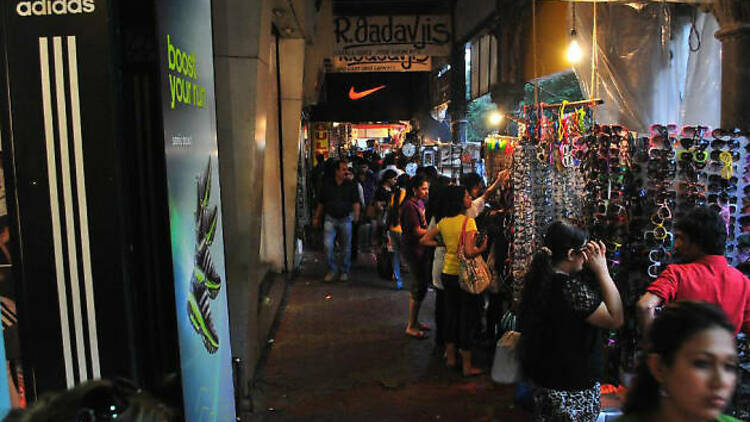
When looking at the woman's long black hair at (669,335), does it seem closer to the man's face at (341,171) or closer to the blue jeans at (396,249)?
the blue jeans at (396,249)

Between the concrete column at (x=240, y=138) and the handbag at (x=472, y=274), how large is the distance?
1.86m

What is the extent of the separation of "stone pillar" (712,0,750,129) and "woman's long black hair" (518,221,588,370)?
10.6ft

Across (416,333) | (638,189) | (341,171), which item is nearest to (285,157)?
(341,171)

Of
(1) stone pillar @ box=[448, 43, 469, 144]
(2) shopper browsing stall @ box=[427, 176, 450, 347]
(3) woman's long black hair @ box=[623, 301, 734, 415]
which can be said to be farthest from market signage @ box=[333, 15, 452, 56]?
(3) woman's long black hair @ box=[623, 301, 734, 415]

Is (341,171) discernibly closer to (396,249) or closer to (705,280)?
(396,249)

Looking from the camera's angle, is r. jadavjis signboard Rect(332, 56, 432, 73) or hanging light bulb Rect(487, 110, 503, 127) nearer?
hanging light bulb Rect(487, 110, 503, 127)

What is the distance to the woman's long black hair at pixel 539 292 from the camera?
117 inches

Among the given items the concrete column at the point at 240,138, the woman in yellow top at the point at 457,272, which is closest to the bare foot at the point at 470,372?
the woman in yellow top at the point at 457,272

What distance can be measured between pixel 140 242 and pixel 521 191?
3.57 metres

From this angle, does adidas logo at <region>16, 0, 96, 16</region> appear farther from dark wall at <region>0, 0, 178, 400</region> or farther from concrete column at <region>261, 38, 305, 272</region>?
concrete column at <region>261, 38, 305, 272</region>

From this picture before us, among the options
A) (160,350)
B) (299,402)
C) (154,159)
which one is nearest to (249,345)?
(299,402)

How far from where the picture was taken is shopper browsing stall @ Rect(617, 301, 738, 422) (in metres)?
1.63

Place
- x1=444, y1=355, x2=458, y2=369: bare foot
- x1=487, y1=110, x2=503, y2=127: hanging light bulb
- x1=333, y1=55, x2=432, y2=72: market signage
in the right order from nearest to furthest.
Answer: x1=444, y1=355, x2=458, y2=369: bare foot, x1=487, y1=110, x2=503, y2=127: hanging light bulb, x1=333, y1=55, x2=432, y2=72: market signage

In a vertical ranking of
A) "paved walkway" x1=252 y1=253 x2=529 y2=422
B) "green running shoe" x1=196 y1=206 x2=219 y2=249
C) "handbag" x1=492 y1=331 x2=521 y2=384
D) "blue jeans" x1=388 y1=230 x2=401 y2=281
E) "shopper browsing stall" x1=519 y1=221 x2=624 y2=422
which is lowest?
"paved walkway" x1=252 y1=253 x2=529 y2=422
